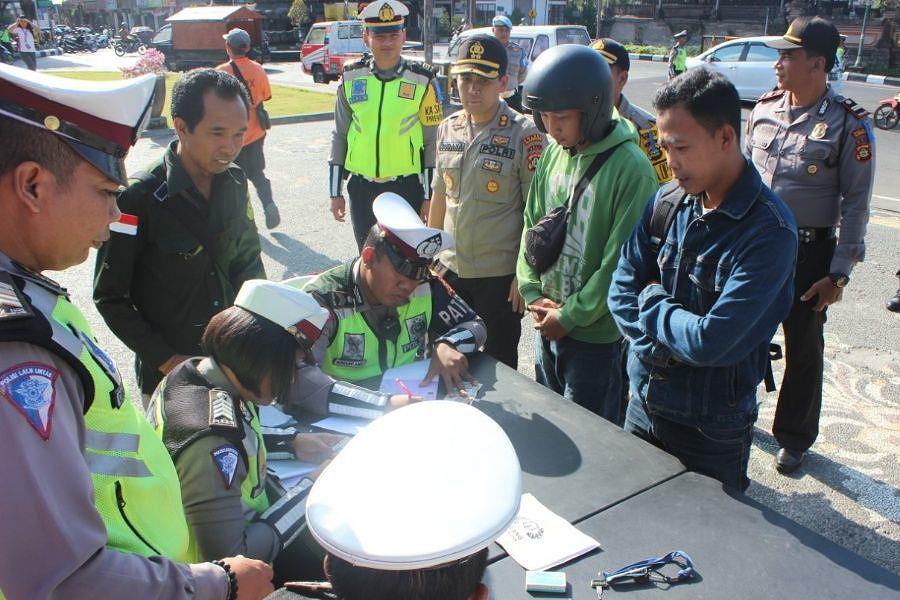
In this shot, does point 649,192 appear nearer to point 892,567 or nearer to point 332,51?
point 892,567

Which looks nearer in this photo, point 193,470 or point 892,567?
point 193,470

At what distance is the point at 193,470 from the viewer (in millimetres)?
1490

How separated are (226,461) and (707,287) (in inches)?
52.9

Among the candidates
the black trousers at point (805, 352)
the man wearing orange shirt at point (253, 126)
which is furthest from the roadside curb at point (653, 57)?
the black trousers at point (805, 352)

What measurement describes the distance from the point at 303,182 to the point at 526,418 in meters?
7.15

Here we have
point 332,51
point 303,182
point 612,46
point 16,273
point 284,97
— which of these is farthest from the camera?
point 332,51

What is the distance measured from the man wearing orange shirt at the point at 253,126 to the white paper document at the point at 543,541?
5.31 metres

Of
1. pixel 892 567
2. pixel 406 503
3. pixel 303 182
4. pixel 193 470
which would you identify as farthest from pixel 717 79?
pixel 303 182

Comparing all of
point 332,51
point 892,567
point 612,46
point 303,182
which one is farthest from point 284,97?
point 892,567

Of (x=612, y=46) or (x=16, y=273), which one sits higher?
(x=612, y=46)

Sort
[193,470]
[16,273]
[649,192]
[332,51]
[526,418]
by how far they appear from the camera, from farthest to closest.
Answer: [332,51]
[649,192]
[526,418]
[193,470]
[16,273]

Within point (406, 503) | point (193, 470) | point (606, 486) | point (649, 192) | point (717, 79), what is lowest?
point (606, 486)

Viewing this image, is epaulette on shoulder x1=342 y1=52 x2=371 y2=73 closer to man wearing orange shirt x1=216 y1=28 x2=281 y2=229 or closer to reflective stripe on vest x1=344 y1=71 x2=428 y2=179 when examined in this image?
reflective stripe on vest x1=344 y1=71 x2=428 y2=179

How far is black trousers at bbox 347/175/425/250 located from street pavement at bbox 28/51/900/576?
49.9 inches
